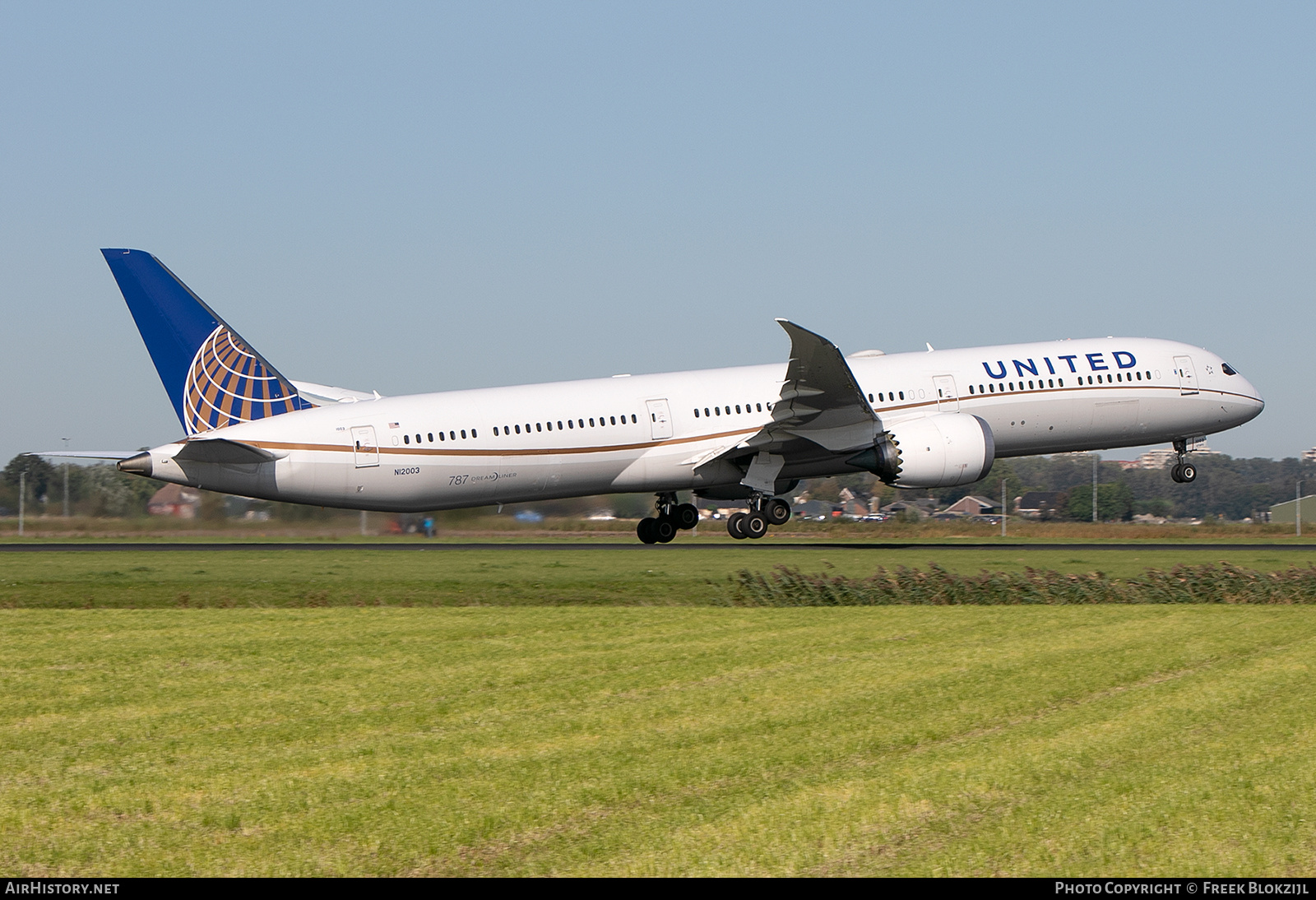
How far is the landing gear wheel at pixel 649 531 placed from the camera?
127 feet

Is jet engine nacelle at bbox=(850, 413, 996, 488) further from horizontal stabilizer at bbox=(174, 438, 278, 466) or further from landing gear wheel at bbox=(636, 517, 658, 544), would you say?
horizontal stabilizer at bbox=(174, 438, 278, 466)

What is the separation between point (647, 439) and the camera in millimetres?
36125

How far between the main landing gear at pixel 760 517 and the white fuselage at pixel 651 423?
2.83ft

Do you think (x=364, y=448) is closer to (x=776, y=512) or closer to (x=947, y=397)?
(x=776, y=512)

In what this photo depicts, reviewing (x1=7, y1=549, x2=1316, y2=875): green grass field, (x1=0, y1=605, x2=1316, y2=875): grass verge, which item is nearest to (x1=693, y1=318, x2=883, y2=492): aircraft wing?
(x1=7, y1=549, x2=1316, y2=875): green grass field

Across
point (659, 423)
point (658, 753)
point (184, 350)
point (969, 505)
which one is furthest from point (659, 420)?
point (969, 505)

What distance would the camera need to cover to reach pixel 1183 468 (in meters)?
41.2

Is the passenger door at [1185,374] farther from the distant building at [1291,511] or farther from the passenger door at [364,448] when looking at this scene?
the distant building at [1291,511]

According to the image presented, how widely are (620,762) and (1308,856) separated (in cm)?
433

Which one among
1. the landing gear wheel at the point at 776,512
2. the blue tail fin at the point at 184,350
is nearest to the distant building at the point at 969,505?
the landing gear wheel at the point at 776,512

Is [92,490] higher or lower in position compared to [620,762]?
higher

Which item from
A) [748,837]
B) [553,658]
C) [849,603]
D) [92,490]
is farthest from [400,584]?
[92,490]

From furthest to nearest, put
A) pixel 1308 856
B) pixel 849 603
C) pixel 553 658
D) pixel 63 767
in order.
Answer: pixel 849 603, pixel 553 658, pixel 63 767, pixel 1308 856

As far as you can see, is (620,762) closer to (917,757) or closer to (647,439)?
(917,757)
